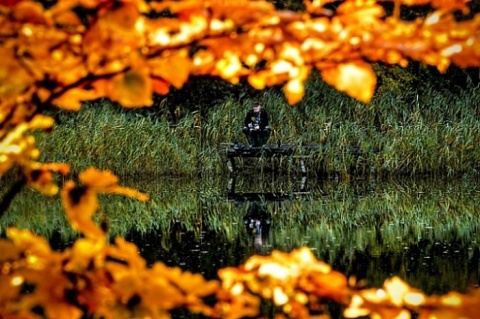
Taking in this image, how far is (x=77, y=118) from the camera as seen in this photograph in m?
12.8

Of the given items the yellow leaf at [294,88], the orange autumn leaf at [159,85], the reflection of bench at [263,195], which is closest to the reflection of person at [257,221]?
the reflection of bench at [263,195]

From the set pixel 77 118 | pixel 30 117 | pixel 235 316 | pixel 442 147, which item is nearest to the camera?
pixel 30 117

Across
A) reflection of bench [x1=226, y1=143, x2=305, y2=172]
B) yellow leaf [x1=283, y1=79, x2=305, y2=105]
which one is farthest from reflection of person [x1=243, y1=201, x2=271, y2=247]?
yellow leaf [x1=283, y1=79, x2=305, y2=105]

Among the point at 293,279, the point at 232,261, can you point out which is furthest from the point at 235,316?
the point at 232,261

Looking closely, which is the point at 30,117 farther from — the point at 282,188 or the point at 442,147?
the point at 442,147

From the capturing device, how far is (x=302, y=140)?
12.1 metres

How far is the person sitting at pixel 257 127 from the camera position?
11664 mm

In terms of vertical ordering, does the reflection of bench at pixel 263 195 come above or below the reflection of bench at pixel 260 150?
below

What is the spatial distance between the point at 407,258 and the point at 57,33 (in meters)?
5.06

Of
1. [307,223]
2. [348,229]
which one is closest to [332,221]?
[307,223]

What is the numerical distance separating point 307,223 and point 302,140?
12.0ft

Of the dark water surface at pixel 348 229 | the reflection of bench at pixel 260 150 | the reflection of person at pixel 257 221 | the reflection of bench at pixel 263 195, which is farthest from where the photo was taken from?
the reflection of bench at pixel 260 150

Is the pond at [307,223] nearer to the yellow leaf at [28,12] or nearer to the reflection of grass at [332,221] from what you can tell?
the reflection of grass at [332,221]

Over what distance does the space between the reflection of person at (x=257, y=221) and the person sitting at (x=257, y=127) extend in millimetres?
2018
